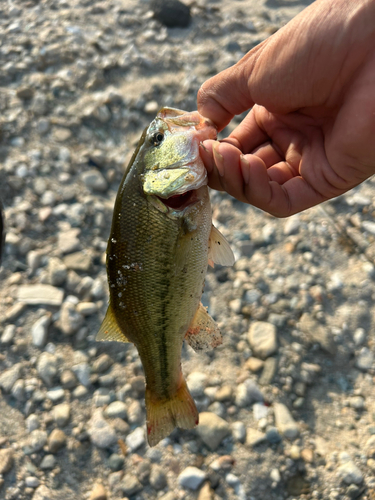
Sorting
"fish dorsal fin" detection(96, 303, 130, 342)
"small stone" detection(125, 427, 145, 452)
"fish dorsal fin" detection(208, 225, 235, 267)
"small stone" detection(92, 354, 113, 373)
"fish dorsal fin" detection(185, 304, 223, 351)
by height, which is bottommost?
"small stone" detection(125, 427, 145, 452)

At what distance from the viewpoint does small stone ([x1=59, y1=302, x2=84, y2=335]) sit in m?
3.63

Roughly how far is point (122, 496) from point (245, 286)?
84.1 inches

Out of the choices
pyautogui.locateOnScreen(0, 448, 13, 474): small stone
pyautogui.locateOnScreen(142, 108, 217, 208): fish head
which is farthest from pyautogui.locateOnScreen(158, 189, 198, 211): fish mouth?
pyautogui.locateOnScreen(0, 448, 13, 474): small stone

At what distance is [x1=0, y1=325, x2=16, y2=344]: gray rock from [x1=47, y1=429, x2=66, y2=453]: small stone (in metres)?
0.96

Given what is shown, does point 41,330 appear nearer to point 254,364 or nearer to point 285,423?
point 254,364

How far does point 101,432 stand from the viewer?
3.15 meters

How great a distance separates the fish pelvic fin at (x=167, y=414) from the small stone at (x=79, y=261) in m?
1.85

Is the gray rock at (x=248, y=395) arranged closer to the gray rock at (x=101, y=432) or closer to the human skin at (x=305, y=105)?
the gray rock at (x=101, y=432)

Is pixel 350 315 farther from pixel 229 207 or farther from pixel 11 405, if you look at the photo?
pixel 11 405

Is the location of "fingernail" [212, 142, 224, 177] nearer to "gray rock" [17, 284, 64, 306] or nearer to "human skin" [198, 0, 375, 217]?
"human skin" [198, 0, 375, 217]

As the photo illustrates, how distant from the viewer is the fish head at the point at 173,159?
7.08 feet

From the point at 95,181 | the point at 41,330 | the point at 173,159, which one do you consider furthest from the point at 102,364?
the point at 95,181

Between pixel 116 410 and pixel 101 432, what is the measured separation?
205 mm

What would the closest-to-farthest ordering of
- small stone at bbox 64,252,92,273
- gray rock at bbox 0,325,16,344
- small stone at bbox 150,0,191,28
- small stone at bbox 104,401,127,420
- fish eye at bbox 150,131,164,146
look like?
fish eye at bbox 150,131,164,146 < small stone at bbox 104,401,127,420 < gray rock at bbox 0,325,16,344 < small stone at bbox 64,252,92,273 < small stone at bbox 150,0,191,28
